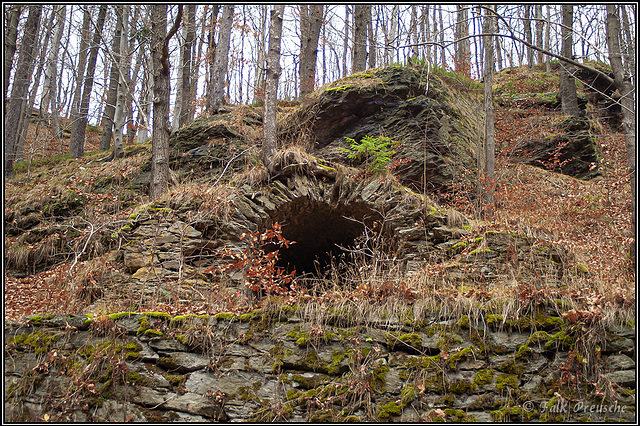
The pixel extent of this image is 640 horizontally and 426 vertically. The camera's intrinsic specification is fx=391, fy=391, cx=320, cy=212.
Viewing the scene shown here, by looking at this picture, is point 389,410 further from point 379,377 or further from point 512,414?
point 512,414

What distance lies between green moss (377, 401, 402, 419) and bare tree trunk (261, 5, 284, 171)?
553cm

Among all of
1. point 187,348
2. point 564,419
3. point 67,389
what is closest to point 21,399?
point 67,389

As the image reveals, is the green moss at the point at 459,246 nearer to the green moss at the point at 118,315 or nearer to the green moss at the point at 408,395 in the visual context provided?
the green moss at the point at 408,395

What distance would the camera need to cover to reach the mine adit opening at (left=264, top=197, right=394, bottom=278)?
7.61 m

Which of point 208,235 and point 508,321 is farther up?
point 208,235

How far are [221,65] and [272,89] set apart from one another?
4.44 metres

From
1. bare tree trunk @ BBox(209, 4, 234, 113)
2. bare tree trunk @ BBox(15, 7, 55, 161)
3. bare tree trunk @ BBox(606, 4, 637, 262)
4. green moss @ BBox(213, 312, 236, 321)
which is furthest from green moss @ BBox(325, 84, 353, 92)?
bare tree trunk @ BBox(15, 7, 55, 161)

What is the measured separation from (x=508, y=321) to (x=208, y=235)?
4.83 metres

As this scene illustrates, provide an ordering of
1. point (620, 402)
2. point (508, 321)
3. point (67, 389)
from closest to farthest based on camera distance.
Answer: point (620, 402)
point (67, 389)
point (508, 321)

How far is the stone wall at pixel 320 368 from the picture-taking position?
3963 millimetres

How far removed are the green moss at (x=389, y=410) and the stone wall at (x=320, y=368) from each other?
10 millimetres

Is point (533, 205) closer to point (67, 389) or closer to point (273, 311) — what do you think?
point (273, 311)

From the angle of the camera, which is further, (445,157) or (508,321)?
(445,157)

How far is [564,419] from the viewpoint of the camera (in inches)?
150
